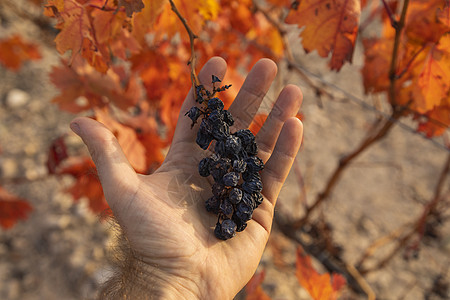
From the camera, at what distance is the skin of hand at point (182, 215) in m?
1.29

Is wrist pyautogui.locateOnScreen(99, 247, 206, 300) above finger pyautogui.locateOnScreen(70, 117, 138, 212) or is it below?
below

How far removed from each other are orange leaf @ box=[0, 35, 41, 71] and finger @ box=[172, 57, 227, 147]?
2379mm

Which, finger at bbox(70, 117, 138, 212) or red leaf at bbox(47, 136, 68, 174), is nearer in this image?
finger at bbox(70, 117, 138, 212)

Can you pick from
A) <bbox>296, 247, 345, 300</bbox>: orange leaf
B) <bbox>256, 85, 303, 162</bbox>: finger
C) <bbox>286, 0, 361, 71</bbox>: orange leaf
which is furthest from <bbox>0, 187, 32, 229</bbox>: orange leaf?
<bbox>286, 0, 361, 71</bbox>: orange leaf

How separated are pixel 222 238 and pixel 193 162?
37 cm

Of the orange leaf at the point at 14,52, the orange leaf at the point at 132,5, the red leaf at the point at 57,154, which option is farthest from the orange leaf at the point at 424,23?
the orange leaf at the point at 14,52

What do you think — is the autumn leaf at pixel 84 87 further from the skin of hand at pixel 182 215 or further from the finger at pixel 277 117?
the finger at pixel 277 117

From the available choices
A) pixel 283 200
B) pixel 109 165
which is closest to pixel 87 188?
pixel 109 165

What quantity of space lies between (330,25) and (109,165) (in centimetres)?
112

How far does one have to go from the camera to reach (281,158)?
1.59 meters

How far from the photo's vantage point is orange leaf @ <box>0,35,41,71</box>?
3.05m

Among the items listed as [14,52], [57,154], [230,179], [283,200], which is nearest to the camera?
[230,179]

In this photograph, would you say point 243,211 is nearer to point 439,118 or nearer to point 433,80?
point 433,80

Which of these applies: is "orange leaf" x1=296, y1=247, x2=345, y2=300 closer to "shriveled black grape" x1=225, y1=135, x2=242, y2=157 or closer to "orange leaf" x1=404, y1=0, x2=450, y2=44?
"shriveled black grape" x1=225, y1=135, x2=242, y2=157
